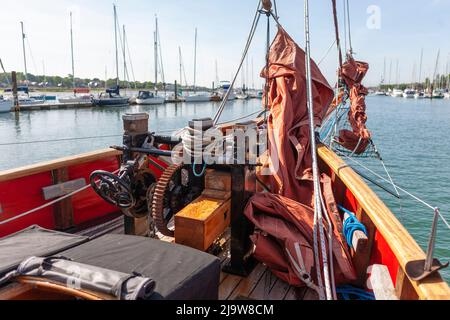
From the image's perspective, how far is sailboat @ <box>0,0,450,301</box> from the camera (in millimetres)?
1867

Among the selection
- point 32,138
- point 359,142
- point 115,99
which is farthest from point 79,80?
point 359,142

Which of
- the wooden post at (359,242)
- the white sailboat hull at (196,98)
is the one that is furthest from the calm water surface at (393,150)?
Answer: the white sailboat hull at (196,98)

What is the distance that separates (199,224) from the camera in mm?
2791

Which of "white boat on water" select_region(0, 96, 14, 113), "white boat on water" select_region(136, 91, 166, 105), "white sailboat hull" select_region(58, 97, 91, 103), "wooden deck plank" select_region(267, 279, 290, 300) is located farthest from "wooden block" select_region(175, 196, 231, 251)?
"white boat on water" select_region(136, 91, 166, 105)

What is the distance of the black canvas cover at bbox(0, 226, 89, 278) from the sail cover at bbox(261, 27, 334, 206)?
214cm

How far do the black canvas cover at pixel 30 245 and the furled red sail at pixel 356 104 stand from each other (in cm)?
730

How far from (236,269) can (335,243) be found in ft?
2.97

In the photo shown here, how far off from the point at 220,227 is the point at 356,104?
6.32 m

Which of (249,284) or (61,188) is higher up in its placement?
(61,188)

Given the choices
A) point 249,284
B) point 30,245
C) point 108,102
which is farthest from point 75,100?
point 249,284

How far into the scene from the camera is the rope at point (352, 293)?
273 cm

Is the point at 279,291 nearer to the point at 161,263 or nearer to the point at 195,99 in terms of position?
the point at 161,263

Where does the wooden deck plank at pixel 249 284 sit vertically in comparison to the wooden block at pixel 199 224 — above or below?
below

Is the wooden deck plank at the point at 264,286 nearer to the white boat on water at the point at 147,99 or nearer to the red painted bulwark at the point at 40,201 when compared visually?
the red painted bulwark at the point at 40,201
